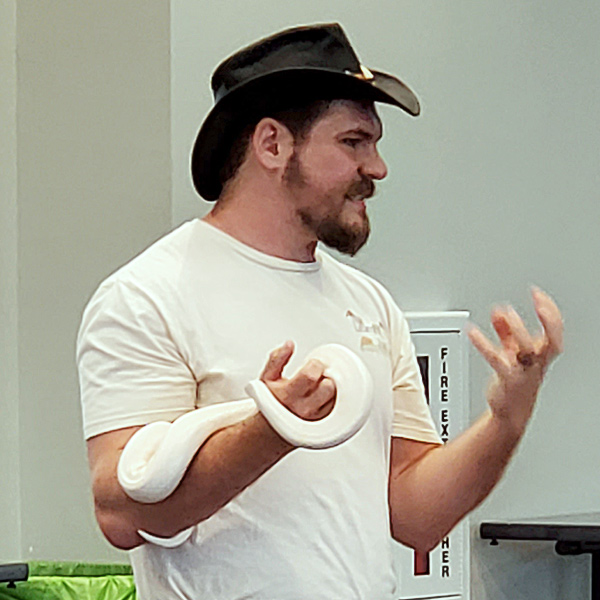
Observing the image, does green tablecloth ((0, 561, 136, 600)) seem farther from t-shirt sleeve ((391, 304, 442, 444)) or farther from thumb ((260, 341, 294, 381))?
thumb ((260, 341, 294, 381))

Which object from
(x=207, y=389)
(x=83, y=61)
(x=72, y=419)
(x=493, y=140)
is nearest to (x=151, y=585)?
(x=207, y=389)

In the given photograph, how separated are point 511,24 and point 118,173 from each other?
1138mm

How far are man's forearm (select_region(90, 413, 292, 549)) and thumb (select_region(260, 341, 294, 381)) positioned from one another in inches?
1.8

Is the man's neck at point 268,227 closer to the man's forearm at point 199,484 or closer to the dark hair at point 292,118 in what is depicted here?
the dark hair at point 292,118

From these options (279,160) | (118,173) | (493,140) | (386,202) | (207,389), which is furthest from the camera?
(493,140)

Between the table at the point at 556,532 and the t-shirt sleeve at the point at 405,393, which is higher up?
the t-shirt sleeve at the point at 405,393

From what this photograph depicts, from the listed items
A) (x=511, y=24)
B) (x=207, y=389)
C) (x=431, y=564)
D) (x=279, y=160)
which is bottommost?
(x=431, y=564)

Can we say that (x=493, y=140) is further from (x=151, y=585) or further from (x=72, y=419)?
(x=151, y=585)

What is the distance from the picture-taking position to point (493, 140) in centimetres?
349

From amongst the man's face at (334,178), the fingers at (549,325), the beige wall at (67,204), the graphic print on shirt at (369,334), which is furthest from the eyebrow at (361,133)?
the beige wall at (67,204)

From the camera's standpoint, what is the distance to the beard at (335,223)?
1.88m

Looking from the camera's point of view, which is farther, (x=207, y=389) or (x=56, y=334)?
(x=56, y=334)

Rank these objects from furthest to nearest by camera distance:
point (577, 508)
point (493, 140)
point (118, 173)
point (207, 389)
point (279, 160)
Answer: point (577, 508) < point (493, 140) < point (118, 173) < point (279, 160) < point (207, 389)

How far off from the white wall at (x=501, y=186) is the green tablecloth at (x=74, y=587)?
2.99ft
